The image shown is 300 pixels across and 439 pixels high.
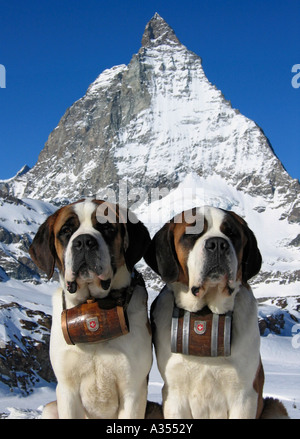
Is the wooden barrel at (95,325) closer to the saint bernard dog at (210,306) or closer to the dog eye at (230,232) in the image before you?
the saint bernard dog at (210,306)

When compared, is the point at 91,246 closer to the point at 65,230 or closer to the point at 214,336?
the point at 65,230

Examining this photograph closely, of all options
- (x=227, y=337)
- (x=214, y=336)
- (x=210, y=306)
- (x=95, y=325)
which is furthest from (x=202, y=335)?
(x=95, y=325)

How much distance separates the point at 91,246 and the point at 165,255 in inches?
27.9

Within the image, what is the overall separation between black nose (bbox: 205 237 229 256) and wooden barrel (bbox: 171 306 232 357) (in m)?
0.64

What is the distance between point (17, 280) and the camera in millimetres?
162125

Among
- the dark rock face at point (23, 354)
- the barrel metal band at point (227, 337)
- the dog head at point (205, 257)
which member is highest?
the dog head at point (205, 257)

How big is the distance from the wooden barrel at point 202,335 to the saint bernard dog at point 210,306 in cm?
10

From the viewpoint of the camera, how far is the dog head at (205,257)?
479cm

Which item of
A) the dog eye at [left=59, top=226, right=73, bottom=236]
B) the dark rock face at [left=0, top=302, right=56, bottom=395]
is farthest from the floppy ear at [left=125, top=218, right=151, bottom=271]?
the dark rock face at [left=0, top=302, right=56, bottom=395]

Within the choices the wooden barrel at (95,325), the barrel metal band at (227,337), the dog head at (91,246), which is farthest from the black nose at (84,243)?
the barrel metal band at (227,337)

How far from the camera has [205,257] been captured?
4.79 m
